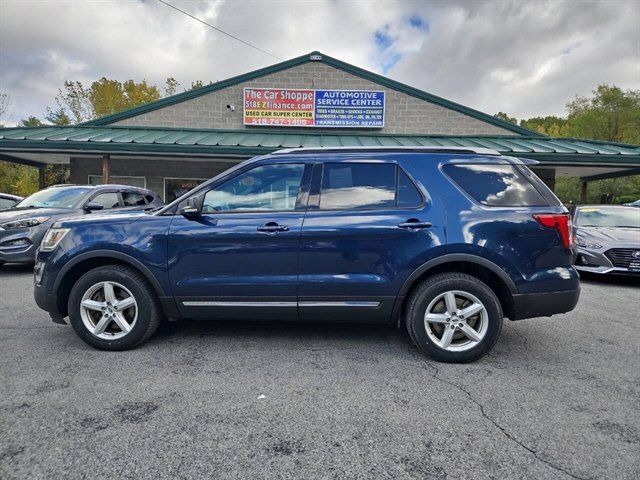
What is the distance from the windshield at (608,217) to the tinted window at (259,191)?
23.6ft

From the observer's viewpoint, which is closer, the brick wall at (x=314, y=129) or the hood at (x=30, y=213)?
the hood at (x=30, y=213)

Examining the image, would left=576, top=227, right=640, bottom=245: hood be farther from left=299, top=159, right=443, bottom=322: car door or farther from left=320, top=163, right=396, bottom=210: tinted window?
left=320, top=163, right=396, bottom=210: tinted window

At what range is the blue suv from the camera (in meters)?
3.28

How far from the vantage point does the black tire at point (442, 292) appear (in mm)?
3238

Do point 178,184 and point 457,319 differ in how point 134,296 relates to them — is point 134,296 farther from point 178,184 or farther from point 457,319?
point 178,184

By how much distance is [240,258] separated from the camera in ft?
11.1

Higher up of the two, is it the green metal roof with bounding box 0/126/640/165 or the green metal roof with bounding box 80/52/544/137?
the green metal roof with bounding box 80/52/544/137

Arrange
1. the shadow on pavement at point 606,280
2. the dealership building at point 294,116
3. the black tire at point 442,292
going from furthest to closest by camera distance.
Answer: the dealership building at point 294,116 < the shadow on pavement at point 606,280 < the black tire at point 442,292

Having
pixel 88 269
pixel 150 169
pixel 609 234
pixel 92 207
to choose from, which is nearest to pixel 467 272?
pixel 88 269

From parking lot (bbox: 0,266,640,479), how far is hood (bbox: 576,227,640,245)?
362cm

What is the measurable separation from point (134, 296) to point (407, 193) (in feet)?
8.82

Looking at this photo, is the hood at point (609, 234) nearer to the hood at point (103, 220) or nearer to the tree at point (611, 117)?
the hood at point (103, 220)

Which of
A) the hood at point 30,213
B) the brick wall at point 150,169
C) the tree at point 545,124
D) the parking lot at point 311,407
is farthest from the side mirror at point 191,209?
the tree at point 545,124

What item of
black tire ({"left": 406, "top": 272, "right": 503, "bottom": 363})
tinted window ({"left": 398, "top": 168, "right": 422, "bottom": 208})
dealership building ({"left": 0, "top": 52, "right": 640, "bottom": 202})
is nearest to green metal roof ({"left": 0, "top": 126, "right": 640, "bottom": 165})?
dealership building ({"left": 0, "top": 52, "right": 640, "bottom": 202})
